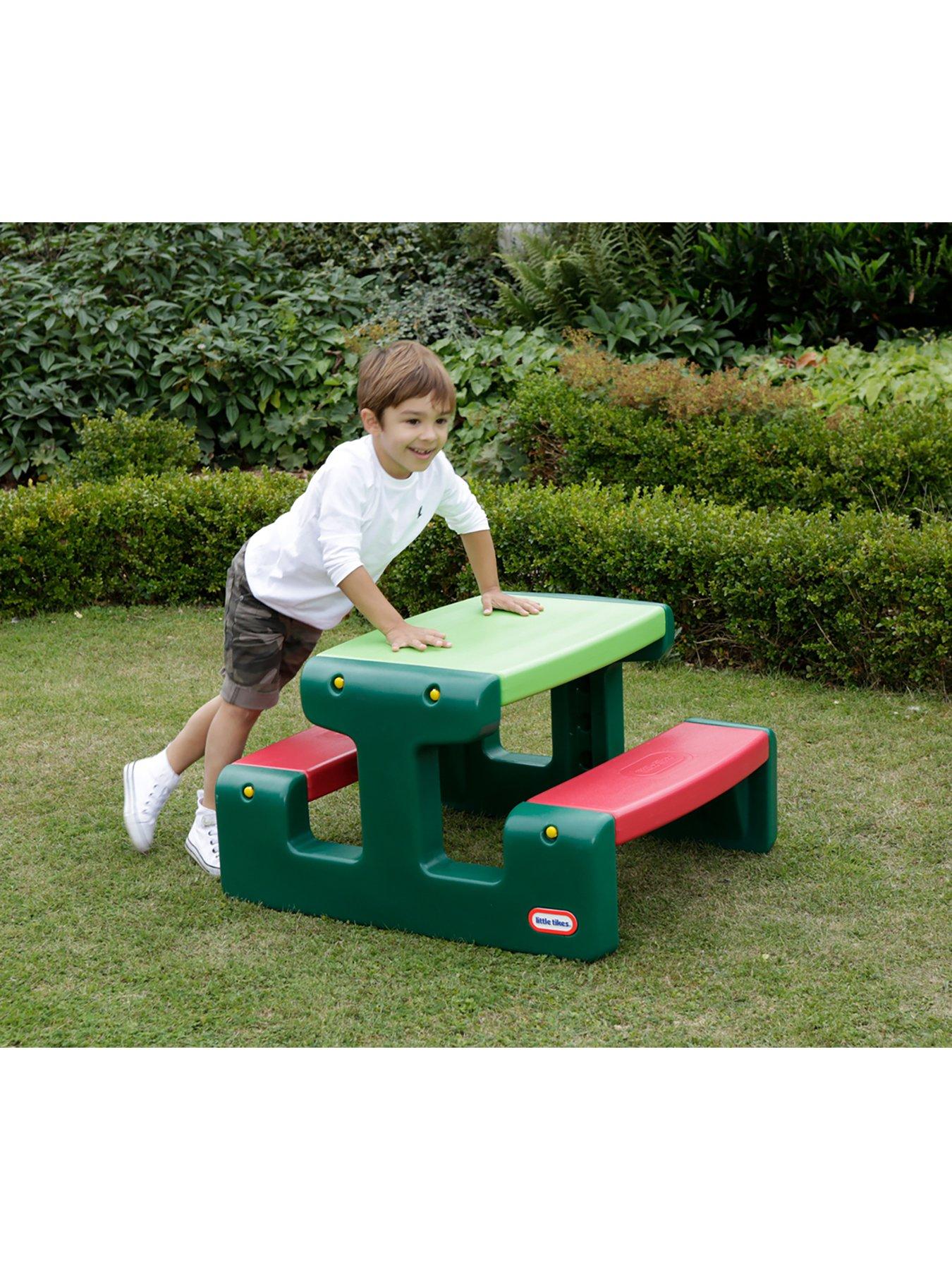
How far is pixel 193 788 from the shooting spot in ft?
15.0

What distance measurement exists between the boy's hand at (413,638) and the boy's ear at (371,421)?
1.80 ft

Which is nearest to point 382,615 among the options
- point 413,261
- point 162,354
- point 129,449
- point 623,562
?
point 623,562

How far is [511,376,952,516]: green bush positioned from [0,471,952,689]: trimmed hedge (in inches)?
11.6

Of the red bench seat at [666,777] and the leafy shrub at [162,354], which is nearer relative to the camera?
the red bench seat at [666,777]

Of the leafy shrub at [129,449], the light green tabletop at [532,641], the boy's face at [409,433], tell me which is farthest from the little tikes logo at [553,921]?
the leafy shrub at [129,449]

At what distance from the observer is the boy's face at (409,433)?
355 cm

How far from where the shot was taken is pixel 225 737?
3949 mm

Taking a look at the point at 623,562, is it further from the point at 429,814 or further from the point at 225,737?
the point at 429,814

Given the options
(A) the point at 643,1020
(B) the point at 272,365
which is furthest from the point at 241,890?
(B) the point at 272,365

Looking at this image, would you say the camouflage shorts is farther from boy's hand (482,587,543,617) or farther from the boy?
boy's hand (482,587,543,617)

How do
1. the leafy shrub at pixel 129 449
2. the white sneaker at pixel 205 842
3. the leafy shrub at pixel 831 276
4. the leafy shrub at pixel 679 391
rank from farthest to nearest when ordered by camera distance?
the leafy shrub at pixel 831 276 < the leafy shrub at pixel 129 449 < the leafy shrub at pixel 679 391 < the white sneaker at pixel 205 842

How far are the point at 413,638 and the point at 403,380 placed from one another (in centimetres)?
70

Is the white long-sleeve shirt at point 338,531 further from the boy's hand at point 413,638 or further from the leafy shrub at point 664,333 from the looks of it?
the leafy shrub at point 664,333

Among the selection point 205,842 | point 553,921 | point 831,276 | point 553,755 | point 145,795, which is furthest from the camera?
point 831,276
